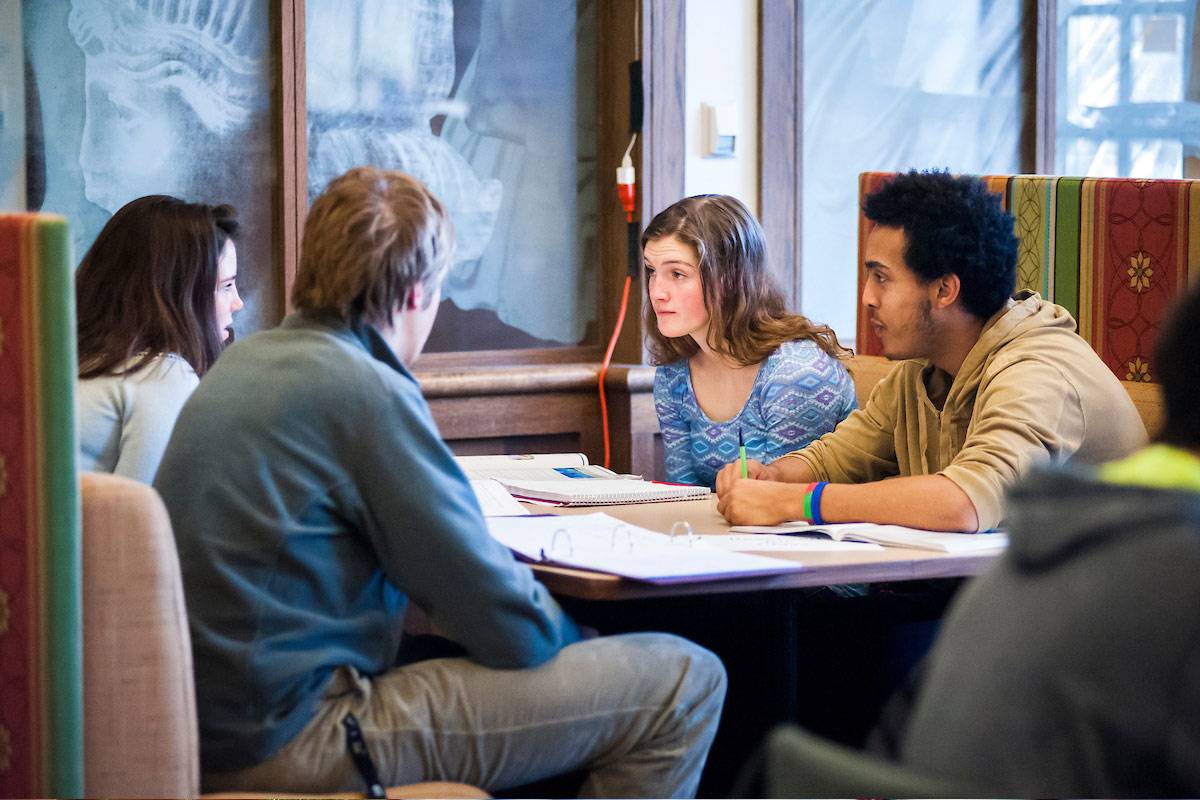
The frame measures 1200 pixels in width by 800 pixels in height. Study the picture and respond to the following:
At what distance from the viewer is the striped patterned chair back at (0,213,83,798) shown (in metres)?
1.44

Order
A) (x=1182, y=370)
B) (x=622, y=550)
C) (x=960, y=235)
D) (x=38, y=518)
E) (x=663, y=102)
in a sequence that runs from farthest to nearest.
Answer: (x=663, y=102) < (x=960, y=235) < (x=622, y=550) < (x=38, y=518) < (x=1182, y=370)

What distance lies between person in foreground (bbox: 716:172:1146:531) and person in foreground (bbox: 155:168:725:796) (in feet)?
1.67

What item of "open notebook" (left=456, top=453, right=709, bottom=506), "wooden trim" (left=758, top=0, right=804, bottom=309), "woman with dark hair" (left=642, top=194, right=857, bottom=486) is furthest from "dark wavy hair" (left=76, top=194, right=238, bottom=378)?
"wooden trim" (left=758, top=0, right=804, bottom=309)

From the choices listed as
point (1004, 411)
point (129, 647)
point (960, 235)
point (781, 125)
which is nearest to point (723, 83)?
point (781, 125)

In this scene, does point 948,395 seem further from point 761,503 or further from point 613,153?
point 613,153

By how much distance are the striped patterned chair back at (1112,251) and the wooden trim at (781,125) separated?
108 centimetres

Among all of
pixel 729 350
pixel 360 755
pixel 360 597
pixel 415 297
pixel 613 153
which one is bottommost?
pixel 360 755

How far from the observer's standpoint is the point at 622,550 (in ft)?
6.64

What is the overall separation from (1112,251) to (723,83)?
1476 millimetres

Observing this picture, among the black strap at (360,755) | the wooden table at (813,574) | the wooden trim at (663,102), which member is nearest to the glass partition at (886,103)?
the wooden trim at (663,102)

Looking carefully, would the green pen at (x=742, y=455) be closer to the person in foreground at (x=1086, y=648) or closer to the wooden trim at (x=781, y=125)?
the wooden trim at (x=781, y=125)

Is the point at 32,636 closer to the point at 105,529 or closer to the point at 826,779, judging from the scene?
the point at 105,529

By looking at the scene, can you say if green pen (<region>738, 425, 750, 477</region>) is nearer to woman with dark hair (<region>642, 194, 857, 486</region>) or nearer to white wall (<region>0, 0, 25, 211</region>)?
woman with dark hair (<region>642, 194, 857, 486</region>)

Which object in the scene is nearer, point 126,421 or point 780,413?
point 126,421
